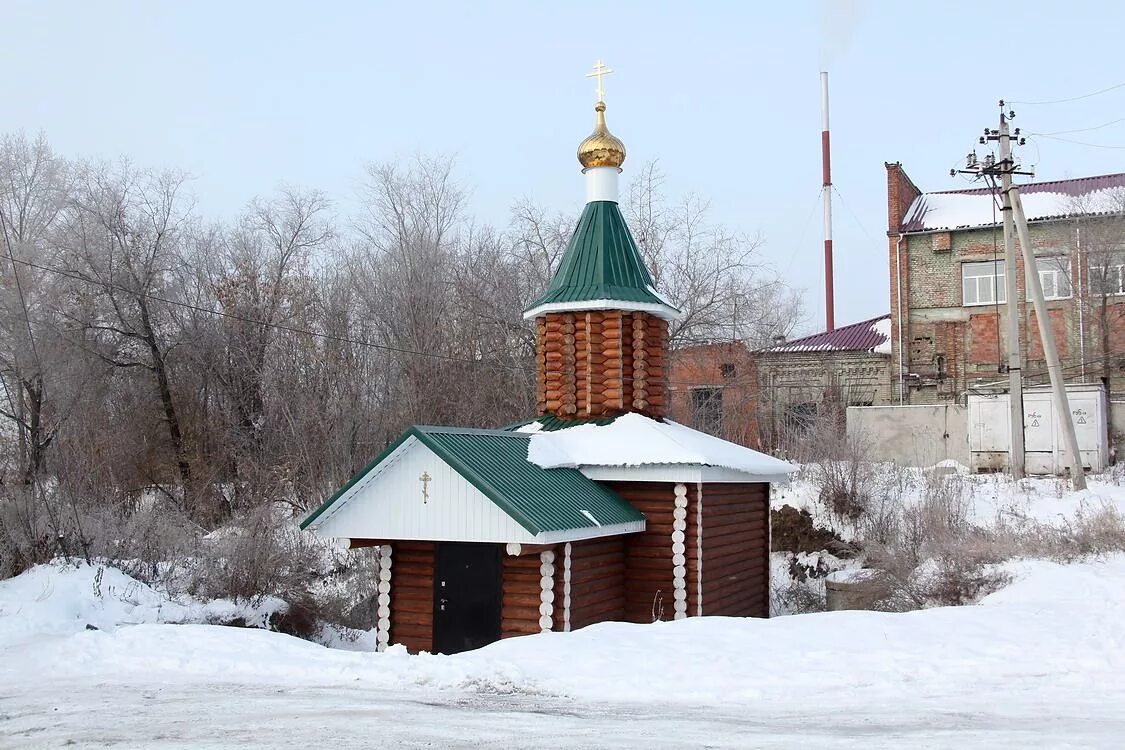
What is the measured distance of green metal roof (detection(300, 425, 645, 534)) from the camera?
39.0 feet

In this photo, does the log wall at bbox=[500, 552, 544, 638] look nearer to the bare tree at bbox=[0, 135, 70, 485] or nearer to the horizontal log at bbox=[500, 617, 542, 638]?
the horizontal log at bbox=[500, 617, 542, 638]

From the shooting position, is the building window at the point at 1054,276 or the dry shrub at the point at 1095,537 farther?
the building window at the point at 1054,276

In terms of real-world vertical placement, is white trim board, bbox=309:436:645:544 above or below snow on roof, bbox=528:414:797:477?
below

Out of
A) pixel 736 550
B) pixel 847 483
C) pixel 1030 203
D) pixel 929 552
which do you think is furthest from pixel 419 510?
pixel 1030 203

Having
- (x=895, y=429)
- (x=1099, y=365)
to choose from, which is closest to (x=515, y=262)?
(x=895, y=429)

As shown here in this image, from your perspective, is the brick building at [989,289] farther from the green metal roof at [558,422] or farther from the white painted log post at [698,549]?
the white painted log post at [698,549]

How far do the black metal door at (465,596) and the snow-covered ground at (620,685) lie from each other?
2.16 meters

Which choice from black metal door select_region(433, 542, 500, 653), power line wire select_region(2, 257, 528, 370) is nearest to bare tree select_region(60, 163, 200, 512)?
power line wire select_region(2, 257, 528, 370)

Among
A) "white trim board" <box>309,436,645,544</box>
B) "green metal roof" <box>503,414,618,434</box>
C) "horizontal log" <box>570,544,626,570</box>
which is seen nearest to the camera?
"white trim board" <box>309,436,645,544</box>

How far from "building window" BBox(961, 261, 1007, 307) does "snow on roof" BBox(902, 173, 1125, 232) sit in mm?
1251

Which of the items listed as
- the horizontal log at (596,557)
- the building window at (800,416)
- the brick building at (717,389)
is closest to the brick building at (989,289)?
the building window at (800,416)

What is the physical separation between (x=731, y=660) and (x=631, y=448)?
505cm

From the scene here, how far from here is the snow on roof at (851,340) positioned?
3203cm

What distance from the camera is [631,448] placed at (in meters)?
14.1
